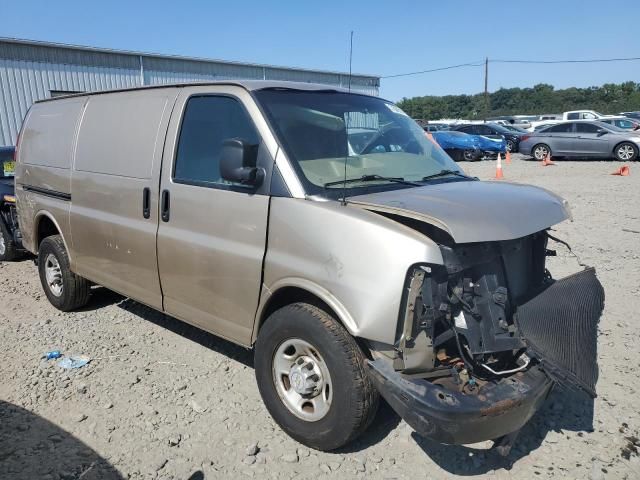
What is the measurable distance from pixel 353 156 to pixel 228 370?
1.95 meters

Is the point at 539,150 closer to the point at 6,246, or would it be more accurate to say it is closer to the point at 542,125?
the point at 542,125

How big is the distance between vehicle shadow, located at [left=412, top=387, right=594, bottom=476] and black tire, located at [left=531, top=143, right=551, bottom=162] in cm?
1934

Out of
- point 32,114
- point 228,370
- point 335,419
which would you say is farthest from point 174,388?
point 32,114

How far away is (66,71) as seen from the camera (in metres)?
19.4

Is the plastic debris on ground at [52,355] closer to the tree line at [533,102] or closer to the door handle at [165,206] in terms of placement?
the door handle at [165,206]

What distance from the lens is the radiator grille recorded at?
265 centimetres

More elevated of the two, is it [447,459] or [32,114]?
[32,114]

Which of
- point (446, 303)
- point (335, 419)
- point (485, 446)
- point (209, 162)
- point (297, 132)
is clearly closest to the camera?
point (446, 303)

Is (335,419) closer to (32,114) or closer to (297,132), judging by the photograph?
(297,132)

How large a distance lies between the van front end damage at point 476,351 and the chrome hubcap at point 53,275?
4089 millimetres

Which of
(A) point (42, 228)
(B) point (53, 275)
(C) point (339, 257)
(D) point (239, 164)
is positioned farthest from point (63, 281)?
(C) point (339, 257)

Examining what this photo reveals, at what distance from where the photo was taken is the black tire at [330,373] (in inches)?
109

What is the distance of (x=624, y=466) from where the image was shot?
2934 mm

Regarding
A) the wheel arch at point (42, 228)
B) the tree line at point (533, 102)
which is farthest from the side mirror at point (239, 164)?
the tree line at point (533, 102)
